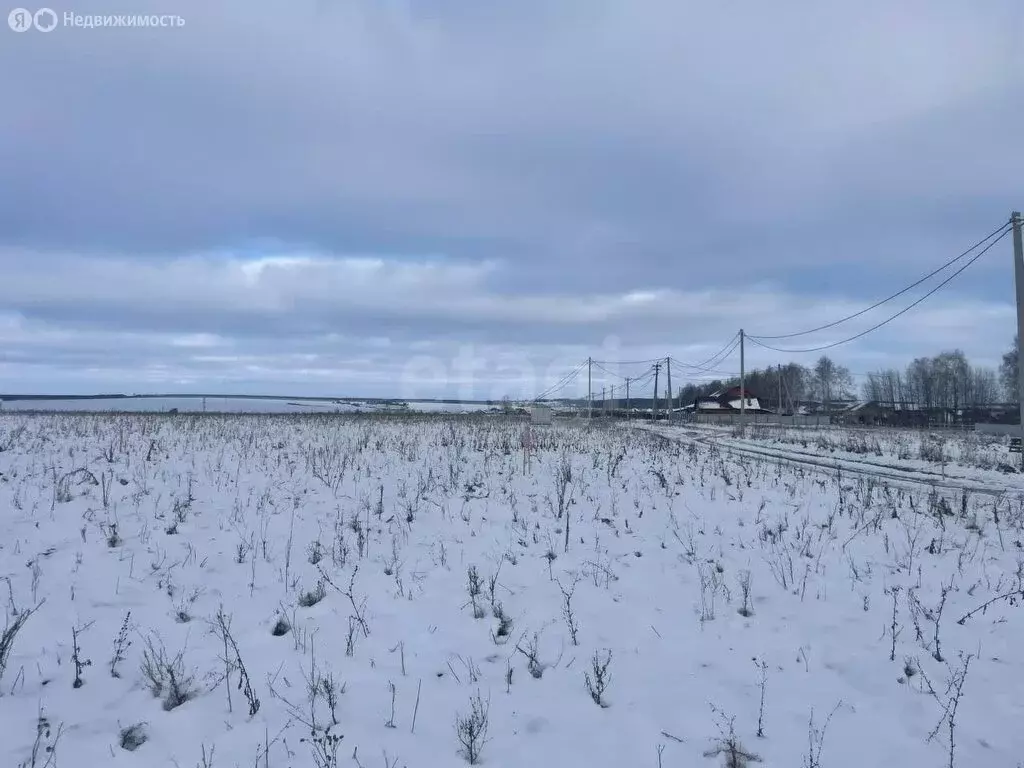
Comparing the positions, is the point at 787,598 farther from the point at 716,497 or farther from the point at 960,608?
the point at 716,497

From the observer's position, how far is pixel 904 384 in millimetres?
112875

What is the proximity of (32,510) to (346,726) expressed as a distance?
20.7 ft

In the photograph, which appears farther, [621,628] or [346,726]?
[621,628]

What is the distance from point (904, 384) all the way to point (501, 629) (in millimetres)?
130553

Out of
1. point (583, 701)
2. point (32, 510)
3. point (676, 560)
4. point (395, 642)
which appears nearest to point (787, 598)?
point (676, 560)

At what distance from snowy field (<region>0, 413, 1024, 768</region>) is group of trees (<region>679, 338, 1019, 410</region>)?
8540cm

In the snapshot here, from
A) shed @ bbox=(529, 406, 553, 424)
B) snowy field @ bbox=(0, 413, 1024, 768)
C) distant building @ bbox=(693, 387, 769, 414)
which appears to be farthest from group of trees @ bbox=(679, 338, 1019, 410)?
snowy field @ bbox=(0, 413, 1024, 768)

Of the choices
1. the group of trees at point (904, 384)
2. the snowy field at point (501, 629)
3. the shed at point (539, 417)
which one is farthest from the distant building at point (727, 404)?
the snowy field at point (501, 629)

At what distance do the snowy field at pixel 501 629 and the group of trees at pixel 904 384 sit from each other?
85405 mm

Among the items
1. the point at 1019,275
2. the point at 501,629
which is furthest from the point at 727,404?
the point at 501,629

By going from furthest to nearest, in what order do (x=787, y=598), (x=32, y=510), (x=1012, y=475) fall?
(x=1012, y=475)
(x=32, y=510)
(x=787, y=598)

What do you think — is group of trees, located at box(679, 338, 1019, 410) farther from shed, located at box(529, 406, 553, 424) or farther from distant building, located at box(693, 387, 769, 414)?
shed, located at box(529, 406, 553, 424)

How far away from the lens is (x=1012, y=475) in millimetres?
13352

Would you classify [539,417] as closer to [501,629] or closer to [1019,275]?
[1019,275]
